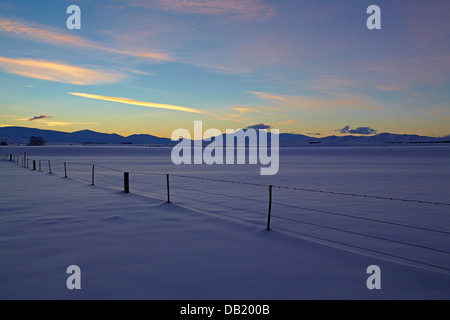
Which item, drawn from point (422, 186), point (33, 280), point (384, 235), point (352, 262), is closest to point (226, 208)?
point (384, 235)

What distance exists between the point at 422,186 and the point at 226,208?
470 inches

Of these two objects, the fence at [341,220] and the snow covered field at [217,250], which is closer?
the snow covered field at [217,250]

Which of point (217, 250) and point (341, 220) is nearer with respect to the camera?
point (217, 250)

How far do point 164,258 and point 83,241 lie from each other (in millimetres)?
2129

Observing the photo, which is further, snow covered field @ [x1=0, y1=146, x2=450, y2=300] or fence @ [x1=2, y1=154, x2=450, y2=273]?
fence @ [x1=2, y1=154, x2=450, y2=273]

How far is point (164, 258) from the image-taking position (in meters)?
5.50

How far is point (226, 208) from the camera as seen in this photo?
1059 cm
